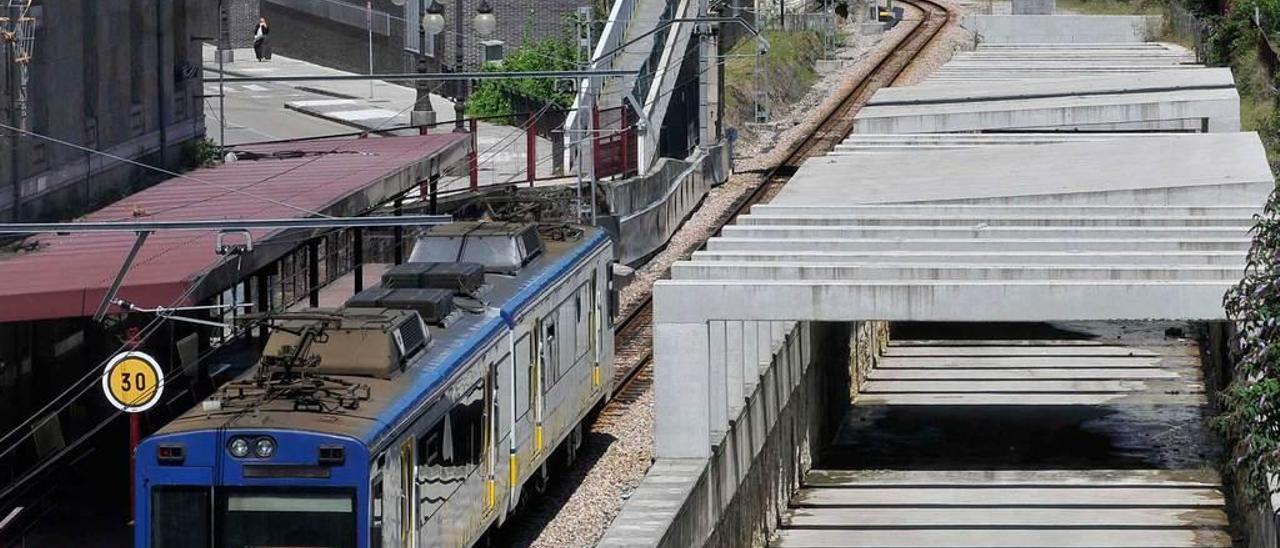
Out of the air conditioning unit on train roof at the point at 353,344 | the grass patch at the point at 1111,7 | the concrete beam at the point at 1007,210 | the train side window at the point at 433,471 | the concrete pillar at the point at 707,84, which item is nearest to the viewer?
the train side window at the point at 433,471

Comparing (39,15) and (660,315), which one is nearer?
(660,315)

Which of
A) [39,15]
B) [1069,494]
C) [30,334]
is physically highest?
[39,15]

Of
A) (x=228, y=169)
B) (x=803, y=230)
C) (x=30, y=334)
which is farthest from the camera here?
(x=228, y=169)

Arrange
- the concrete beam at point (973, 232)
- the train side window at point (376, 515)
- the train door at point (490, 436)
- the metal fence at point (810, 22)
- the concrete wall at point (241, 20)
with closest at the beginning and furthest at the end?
the train side window at point (376, 515) < the train door at point (490, 436) < the concrete beam at point (973, 232) < the concrete wall at point (241, 20) < the metal fence at point (810, 22)

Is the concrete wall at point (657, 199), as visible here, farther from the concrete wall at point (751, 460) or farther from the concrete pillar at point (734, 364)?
the concrete pillar at point (734, 364)

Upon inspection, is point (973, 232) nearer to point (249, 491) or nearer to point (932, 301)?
point (932, 301)

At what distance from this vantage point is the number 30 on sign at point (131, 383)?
17.6 metres

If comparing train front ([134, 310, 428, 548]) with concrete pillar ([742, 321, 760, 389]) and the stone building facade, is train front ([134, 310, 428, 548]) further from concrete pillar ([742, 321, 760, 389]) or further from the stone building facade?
the stone building facade

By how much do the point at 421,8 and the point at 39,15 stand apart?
80.7 feet

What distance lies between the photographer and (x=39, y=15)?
25.7 m

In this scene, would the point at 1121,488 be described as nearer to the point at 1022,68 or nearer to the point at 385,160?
the point at 385,160

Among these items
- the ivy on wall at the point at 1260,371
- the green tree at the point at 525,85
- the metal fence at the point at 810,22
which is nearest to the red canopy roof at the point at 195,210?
the ivy on wall at the point at 1260,371

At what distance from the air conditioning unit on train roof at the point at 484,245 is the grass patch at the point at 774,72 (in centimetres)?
3176

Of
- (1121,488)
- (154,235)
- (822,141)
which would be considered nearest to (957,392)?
(1121,488)
